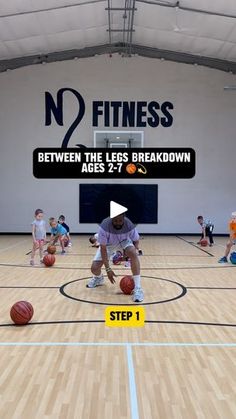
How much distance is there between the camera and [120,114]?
66.0 ft

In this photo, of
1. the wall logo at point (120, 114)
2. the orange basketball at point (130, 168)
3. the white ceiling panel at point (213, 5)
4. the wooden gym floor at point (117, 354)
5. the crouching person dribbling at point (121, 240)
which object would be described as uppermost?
the white ceiling panel at point (213, 5)

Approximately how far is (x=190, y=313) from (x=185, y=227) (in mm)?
14179

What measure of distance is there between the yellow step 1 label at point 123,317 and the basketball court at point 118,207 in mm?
27

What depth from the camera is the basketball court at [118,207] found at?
12.8 feet

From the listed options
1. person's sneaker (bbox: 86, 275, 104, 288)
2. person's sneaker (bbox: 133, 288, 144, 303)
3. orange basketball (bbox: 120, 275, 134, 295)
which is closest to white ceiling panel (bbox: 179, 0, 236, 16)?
person's sneaker (bbox: 86, 275, 104, 288)

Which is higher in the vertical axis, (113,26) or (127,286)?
(113,26)

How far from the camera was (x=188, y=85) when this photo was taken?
784 inches

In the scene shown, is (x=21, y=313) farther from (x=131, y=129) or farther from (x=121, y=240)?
(x=131, y=129)

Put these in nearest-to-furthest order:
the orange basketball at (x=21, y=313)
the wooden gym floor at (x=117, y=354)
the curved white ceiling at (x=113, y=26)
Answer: the wooden gym floor at (x=117, y=354)
the orange basketball at (x=21, y=313)
the curved white ceiling at (x=113, y=26)

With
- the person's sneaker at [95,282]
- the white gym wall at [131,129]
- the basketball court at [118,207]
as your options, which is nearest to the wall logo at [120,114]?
the basketball court at [118,207]

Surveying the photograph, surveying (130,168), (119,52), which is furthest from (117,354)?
(119,52)

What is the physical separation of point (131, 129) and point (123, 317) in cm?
1517

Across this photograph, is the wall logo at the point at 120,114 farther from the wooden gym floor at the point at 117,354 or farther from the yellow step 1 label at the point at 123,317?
the yellow step 1 label at the point at 123,317

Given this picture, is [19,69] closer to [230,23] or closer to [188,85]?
[188,85]
